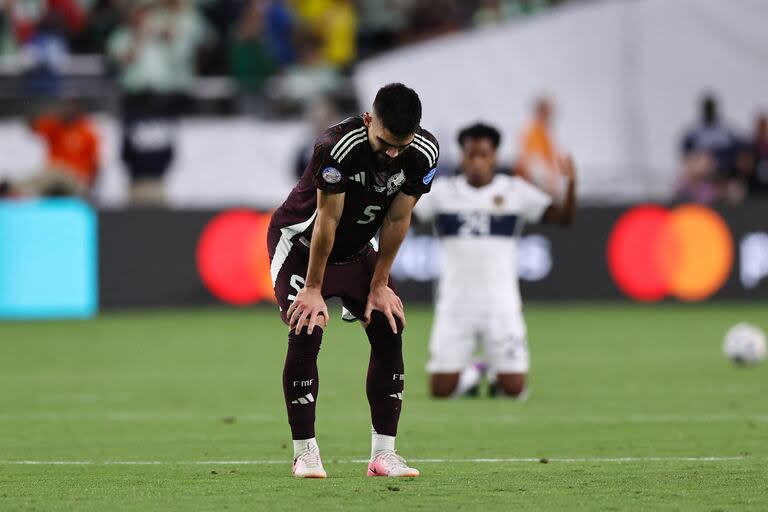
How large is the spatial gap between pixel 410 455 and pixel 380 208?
1.65 m

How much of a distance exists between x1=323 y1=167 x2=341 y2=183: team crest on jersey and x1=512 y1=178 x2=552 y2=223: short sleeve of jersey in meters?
4.74

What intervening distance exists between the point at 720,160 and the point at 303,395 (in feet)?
Result: 49.6

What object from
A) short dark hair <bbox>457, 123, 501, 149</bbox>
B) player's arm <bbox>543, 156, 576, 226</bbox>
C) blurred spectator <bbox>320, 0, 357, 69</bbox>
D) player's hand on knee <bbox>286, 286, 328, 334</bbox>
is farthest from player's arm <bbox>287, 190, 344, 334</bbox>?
blurred spectator <bbox>320, 0, 357, 69</bbox>

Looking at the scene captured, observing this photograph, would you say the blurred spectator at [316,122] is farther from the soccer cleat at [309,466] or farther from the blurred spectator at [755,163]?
the soccer cleat at [309,466]

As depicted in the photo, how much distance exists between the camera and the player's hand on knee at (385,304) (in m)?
7.22

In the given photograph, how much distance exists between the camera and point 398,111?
21.6ft

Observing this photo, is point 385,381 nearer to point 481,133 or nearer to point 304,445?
point 304,445

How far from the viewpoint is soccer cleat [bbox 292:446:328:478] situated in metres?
7.15

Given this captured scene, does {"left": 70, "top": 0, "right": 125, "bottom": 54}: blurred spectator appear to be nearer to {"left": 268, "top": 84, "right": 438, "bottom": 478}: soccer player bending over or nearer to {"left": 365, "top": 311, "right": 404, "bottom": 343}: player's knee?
{"left": 268, "top": 84, "right": 438, "bottom": 478}: soccer player bending over

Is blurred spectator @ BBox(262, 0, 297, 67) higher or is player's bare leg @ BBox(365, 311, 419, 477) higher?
blurred spectator @ BBox(262, 0, 297, 67)

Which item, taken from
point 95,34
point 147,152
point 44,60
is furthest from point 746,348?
point 95,34

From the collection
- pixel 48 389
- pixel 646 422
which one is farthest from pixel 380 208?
pixel 48 389

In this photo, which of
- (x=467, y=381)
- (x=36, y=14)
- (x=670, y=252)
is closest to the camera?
(x=467, y=381)

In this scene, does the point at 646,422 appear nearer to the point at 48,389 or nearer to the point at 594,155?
the point at 48,389
